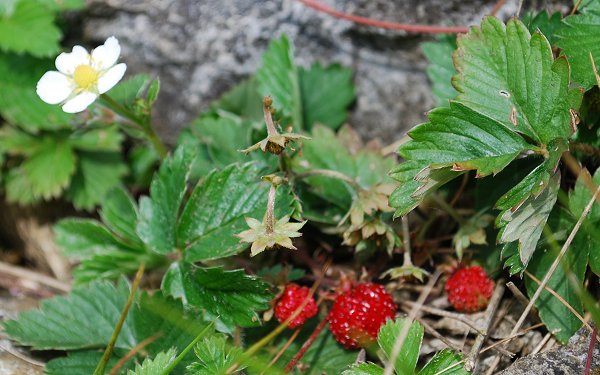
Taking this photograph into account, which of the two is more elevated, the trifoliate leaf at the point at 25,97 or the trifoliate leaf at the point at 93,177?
the trifoliate leaf at the point at 25,97

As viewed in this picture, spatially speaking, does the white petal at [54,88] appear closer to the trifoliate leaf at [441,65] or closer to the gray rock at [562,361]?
the trifoliate leaf at [441,65]

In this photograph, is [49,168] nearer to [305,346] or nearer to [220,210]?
[220,210]

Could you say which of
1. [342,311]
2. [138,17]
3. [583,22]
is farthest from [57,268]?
[583,22]

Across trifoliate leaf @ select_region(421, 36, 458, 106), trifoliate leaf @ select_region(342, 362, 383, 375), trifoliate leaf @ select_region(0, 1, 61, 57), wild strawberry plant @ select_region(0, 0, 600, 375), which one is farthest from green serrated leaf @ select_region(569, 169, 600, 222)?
trifoliate leaf @ select_region(0, 1, 61, 57)

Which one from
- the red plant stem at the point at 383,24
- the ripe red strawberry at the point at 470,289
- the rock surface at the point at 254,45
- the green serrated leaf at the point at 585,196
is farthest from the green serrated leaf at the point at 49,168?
the green serrated leaf at the point at 585,196

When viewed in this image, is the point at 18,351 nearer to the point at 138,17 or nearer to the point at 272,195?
the point at 272,195

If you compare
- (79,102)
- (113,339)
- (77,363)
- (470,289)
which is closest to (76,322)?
(77,363)
